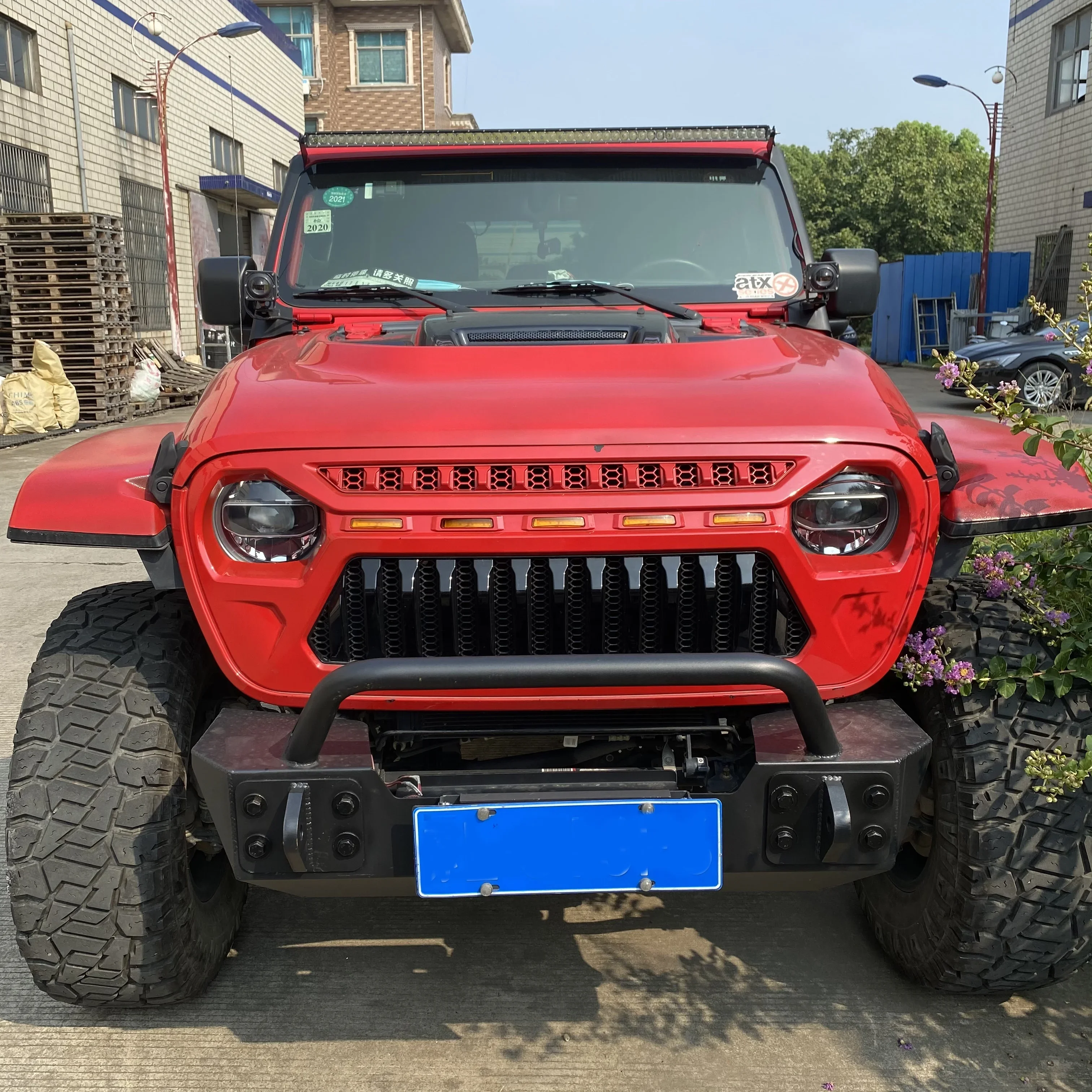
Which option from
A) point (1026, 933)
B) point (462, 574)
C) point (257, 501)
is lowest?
point (1026, 933)

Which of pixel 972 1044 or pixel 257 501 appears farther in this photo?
pixel 972 1044

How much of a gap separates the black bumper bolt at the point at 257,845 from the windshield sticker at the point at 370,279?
1813mm

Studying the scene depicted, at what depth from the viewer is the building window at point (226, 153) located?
75.7 ft

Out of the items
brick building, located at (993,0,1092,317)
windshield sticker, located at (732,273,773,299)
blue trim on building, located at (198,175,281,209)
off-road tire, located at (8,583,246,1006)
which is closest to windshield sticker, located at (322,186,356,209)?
windshield sticker, located at (732,273,773,299)

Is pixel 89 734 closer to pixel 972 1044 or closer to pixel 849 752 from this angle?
pixel 849 752

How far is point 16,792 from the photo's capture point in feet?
7.66

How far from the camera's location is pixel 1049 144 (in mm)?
22266

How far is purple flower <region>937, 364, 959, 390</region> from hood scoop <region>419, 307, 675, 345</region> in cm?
74

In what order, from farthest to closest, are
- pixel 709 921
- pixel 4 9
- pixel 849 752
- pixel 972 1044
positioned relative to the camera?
pixel 4 9, pixel 709 921, pixel 972 1044, pixel 849 752

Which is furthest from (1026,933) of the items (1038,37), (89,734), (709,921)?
(1038,37)

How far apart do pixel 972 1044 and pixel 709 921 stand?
74 centimetres

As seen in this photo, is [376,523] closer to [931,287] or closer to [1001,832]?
[1001,832]

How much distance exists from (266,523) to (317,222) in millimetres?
1633

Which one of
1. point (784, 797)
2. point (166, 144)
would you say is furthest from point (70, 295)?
point (784, 797)
